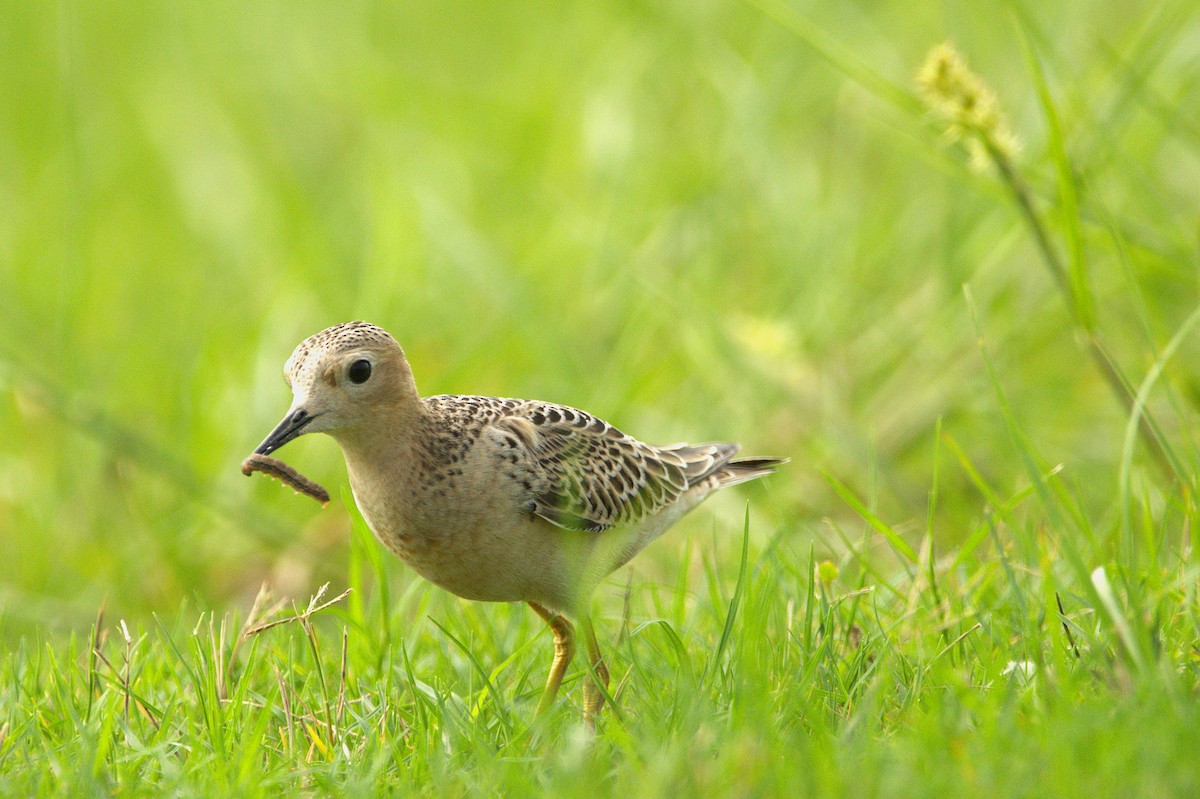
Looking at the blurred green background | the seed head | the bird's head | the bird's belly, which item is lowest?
the bird's belly

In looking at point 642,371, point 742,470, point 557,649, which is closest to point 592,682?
point 557,649

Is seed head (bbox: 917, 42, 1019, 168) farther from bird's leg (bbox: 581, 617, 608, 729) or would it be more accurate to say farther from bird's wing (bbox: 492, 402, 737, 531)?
bird's leg (bbox: 581, 617, 608, 729)

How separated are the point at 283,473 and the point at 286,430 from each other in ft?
1.11

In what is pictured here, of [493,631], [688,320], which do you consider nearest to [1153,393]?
[688,320]

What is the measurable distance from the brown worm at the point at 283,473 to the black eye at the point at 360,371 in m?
0.42

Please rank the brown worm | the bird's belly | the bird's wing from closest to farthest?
1. the brown worm
2. the bird's belly
3. the bird's wing

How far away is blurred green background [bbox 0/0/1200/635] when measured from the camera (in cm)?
823

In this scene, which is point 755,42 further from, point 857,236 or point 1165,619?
point 1165,619

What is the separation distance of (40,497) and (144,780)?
5.85 meters

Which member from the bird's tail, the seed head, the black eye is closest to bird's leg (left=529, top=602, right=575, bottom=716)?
the black eye

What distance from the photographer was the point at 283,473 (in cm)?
522

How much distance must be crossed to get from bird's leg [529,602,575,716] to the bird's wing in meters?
0.39

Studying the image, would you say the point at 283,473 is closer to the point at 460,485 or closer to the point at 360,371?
the point at 360,371

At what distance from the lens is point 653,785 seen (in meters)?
3.81
